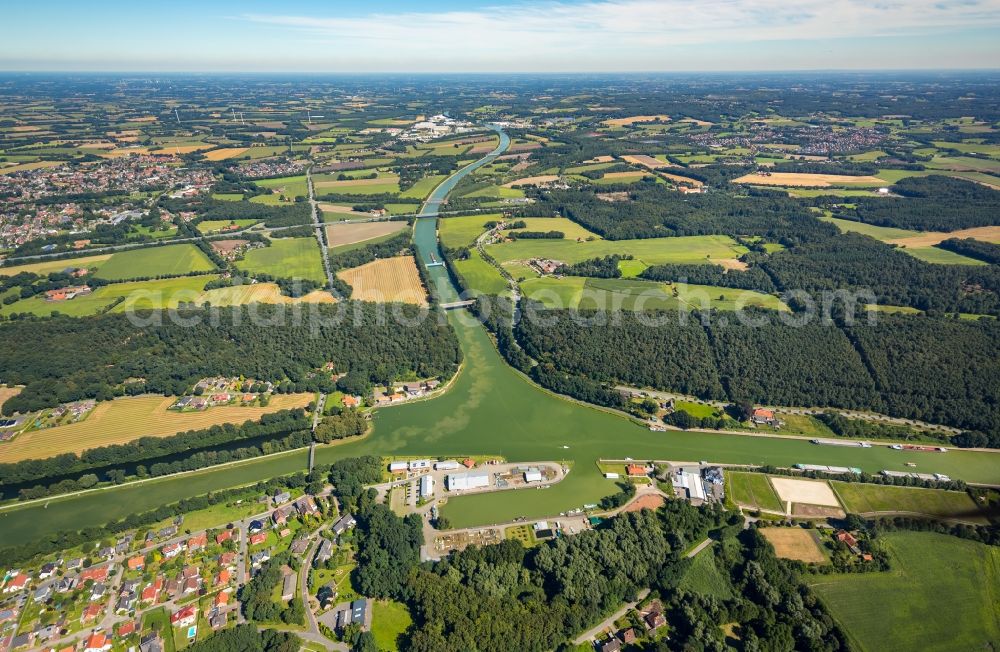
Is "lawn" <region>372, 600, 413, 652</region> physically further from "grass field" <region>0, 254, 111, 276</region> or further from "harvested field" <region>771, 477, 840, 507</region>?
"grass field" <region>0, 254, 111, 276</region>

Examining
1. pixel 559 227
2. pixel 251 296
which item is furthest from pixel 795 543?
pixel 559 227

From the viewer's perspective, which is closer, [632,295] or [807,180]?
[632,295]

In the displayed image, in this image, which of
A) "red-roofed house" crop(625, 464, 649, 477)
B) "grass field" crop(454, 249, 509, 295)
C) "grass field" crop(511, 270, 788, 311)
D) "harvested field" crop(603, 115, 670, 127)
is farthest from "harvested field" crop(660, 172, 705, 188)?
"red-roofed house" crop(625, 464, 649, 477)

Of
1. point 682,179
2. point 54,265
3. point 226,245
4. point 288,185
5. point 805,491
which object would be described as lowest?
point 805,491

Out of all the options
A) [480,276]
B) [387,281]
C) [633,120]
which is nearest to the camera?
[387,281]

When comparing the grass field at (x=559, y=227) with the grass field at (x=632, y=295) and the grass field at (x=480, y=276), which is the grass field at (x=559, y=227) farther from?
the grass field at (x=632, y=295)

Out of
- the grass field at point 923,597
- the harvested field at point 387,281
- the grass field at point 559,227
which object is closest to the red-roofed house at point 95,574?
the harvested field at point 387,281

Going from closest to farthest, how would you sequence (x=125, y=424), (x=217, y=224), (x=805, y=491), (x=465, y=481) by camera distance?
(x=805, y=491), (x=465, y=481), (x=125, y=424), (x=217, y=224)

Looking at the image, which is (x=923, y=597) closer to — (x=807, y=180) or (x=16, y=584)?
(x=16, y=584)
